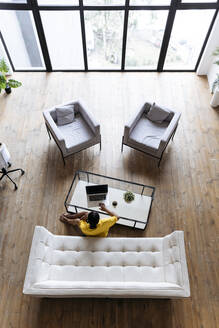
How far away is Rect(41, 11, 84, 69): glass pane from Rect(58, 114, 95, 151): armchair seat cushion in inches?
82.2

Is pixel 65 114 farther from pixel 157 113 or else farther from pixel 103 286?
pixel 103 286

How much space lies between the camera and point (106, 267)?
273 cm

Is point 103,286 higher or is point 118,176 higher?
point 103,286

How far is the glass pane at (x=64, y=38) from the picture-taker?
4910 millimetres

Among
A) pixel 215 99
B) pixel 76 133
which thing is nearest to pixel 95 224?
pixel 76 133

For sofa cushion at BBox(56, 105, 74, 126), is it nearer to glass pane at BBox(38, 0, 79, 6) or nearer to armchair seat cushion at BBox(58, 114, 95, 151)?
armchair seat cushion at BBox(58, 114, 95, 151)

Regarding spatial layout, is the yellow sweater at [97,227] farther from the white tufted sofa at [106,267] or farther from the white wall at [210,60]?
the white wall at [210,60]

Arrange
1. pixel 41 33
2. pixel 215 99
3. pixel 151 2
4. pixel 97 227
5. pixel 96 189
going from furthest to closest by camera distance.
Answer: pixel 41 33 < pixel 215 99 < pixel 151 2 < pixel 96 189 < pixel 97 227

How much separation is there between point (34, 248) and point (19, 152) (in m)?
2.20

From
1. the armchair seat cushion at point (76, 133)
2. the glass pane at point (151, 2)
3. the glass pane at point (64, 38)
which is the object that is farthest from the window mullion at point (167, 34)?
the armchair seat cushion at point (76, 133)

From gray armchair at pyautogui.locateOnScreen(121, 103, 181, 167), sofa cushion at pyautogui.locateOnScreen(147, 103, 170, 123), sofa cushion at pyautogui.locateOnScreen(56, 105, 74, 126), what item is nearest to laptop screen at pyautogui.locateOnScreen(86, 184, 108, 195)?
gray armchair at pyautogui.locateOnScreen(121, 103, 181, 167)

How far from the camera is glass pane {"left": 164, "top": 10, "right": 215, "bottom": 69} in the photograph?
4900 mm

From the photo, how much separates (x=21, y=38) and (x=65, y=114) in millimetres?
2402

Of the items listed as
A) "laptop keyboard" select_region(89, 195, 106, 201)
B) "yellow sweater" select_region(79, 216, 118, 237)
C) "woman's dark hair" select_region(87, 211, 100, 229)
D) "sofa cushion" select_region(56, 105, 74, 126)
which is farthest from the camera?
"sofa cushion" select_region(56, 105, 74, 126)
